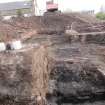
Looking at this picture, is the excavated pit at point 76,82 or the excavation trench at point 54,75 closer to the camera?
the excavation trench at point 54,75

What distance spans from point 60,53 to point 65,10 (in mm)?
16396

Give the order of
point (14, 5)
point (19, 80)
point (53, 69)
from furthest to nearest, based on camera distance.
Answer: point (14, 5)
point (53, 69)
point (19, 80)

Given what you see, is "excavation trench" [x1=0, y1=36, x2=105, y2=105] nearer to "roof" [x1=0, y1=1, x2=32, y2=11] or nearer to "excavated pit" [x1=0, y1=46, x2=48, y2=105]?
"excavated pit" [x1=0, y1=46, x2=48, y2=105]

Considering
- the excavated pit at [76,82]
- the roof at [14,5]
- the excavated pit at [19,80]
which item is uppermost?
the excavated pit at [19,80]

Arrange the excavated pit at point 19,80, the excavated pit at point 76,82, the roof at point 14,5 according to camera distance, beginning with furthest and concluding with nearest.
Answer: the roof at point 14,5 → the excavated pit at point 76,82 → the excavated pit at point 19,80

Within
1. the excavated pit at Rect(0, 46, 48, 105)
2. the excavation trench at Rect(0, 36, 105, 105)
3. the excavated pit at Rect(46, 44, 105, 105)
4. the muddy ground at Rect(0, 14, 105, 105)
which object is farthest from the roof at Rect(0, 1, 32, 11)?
the excavated pit at Rect(0, 46, 48, 105)

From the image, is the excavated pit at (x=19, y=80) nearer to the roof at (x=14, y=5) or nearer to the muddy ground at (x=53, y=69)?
the muddy ground at (x=53, y=69)

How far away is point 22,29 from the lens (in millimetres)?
16359

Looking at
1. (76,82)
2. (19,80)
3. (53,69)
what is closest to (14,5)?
(53,69)

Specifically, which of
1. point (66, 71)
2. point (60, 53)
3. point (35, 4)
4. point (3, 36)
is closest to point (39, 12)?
point (35, 4)

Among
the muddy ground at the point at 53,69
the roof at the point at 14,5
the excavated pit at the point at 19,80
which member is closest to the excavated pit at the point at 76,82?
the muddy ground at the point at 53,69

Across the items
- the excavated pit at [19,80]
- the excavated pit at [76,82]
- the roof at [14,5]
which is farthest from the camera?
the roof at [14,5]

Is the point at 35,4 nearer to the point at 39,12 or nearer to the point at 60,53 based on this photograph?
the point at 39,12

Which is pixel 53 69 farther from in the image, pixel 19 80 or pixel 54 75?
pixel 19 80
